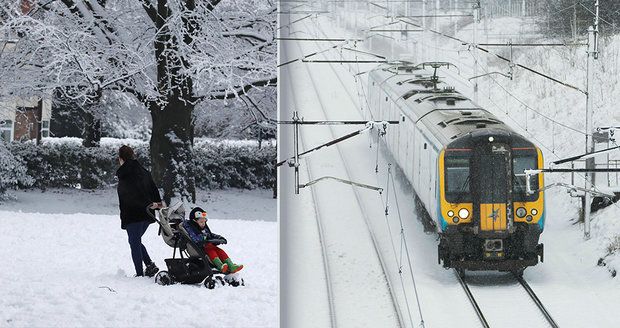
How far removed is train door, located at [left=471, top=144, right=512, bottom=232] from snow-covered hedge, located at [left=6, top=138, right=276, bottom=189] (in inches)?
183

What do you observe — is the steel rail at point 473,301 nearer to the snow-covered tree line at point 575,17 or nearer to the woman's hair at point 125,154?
the snow-covered tree line at point 575,17

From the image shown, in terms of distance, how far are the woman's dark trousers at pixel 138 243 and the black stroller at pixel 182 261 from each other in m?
0.09

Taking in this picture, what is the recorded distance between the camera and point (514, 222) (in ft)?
10.8

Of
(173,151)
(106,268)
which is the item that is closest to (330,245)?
(106,268)

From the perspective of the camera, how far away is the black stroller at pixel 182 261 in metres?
4.86

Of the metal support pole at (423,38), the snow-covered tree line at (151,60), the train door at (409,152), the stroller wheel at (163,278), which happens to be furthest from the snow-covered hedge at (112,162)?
the train door at (409,152)

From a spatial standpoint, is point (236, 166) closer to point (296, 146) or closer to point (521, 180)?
point (296, 146)

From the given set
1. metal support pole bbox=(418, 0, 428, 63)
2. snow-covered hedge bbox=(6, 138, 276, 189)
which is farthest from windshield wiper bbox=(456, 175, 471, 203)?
snow-covered hedge bbox=(6, 138, 276, 189)

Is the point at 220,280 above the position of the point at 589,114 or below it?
below

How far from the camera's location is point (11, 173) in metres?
7.30

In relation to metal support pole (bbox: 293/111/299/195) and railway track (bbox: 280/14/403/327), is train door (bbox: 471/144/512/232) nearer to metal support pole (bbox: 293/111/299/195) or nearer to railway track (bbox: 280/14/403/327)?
railway track (bbox: 280/14/403/327)

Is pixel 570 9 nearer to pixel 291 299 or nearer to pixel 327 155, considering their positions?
pixel 327 155

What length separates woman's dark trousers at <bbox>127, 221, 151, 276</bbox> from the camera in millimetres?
5020

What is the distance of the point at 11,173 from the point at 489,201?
480 centimetres
